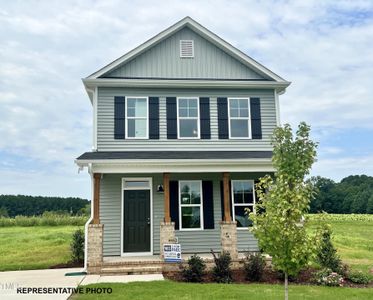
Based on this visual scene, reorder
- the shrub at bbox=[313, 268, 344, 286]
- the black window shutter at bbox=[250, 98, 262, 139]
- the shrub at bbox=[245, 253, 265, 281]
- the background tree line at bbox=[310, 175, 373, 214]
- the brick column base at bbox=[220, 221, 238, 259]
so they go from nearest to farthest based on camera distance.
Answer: the shrub at bbox=[313, 268, 344, 286]
the shrub at bbox=[245, 253, 265, 281]
the brick column base at bbox=[220, 221, 238, 259]
the black window shutter at bbox=[250, 98, 262, 139]
the background tree line at bbox=[310, 175, 373, 214]

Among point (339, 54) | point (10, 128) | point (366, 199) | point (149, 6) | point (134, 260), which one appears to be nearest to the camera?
point (134, 260)

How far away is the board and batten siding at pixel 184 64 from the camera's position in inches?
515

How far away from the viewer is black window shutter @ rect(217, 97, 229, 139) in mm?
12891

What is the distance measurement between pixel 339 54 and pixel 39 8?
14284mm

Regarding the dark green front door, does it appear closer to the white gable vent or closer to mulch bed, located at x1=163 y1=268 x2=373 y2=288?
mulch bed, located at x1=163 y1=268 x2=373 y2=288

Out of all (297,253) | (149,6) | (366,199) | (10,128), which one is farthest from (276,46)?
(366,199)

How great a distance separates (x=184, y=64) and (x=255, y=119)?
3.44 metres

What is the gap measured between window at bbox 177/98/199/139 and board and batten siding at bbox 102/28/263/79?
1037 millimetres

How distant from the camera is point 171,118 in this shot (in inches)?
502

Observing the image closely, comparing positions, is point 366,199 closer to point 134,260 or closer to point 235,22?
point 235,22

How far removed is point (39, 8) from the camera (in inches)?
539

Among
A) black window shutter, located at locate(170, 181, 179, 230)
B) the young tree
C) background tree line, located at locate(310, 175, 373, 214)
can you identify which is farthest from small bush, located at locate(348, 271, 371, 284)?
background tree line, located at locate(310, 175, 373, 214)

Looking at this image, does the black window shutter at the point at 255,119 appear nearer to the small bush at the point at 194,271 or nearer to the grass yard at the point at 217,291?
the small bush at the point at 194,271

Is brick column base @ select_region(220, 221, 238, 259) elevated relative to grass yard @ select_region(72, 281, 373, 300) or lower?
elevated
